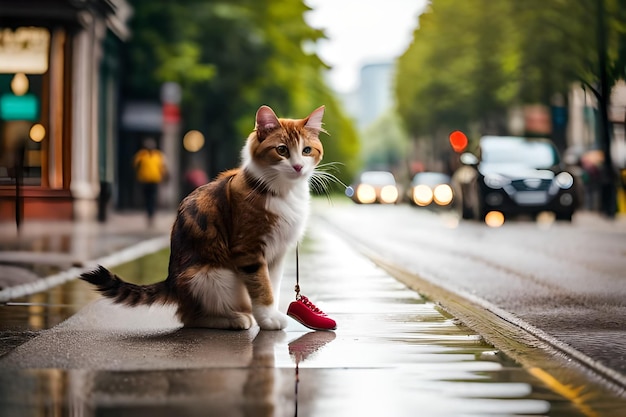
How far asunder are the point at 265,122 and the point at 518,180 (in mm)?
20068

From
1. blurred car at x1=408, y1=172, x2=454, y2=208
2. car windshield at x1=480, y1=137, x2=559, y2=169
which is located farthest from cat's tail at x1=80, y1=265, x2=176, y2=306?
blurred car at x1=408, y1=172, x2=454, y2=208

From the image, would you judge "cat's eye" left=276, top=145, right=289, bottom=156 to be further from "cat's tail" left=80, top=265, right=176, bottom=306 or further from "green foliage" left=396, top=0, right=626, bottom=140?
"green foliage" left=396, top=0, right=626, bottom=140

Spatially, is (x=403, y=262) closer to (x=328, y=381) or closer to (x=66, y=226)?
(x=328, y=381)

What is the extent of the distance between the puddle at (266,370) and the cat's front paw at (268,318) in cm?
10

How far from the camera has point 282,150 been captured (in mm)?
7547

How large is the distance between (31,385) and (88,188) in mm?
24107

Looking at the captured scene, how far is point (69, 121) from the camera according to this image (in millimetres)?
29094

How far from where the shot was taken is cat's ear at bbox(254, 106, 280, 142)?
7.55 meters

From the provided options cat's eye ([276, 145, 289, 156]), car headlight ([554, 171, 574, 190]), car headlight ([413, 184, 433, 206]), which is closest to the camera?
cat's eye ([276, 145, 289, 156])

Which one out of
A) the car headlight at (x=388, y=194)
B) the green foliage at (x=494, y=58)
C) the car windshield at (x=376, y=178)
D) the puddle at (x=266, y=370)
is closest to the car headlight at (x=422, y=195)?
the green foliage at (x=494, y=58)

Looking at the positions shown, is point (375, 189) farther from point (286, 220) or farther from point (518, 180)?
point (286, 220)

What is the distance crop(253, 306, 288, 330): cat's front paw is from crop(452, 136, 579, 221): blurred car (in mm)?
19649

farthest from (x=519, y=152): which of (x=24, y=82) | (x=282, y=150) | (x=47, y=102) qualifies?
(x=282, y=150)

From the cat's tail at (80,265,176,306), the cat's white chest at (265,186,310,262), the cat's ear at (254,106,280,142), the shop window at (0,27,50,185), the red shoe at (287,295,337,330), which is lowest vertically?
the red shoe at (287,295,337,330)
